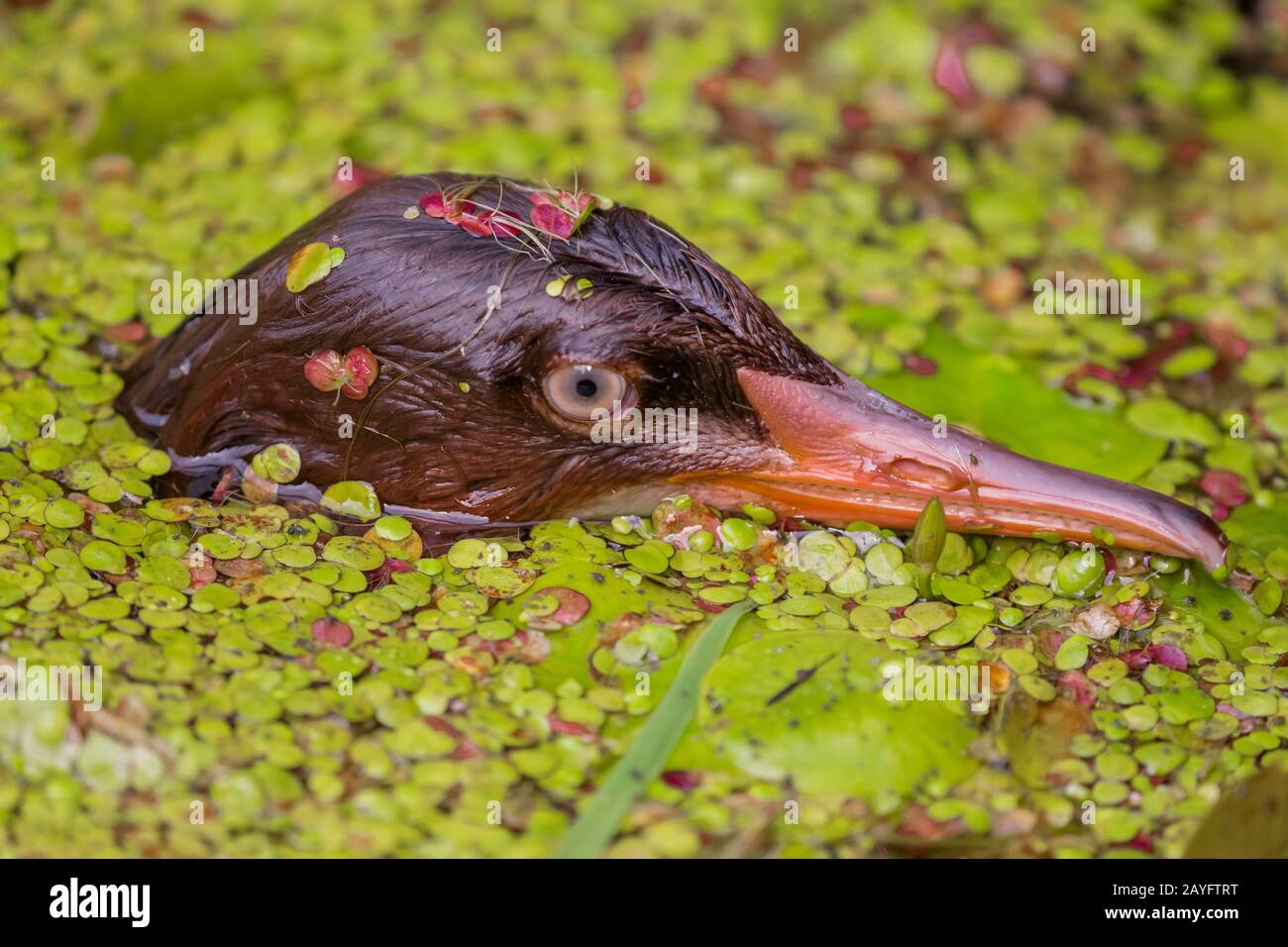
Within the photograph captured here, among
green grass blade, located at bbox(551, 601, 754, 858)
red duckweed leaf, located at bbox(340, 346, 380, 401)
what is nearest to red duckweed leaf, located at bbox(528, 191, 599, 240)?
red duckweed leaf, located at bbox(340, 346, 380, 401)

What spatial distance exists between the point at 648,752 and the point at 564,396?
98 centimetres

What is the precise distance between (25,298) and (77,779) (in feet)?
7.30

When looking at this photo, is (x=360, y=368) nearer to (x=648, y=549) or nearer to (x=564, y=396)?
(x=564, y=396)

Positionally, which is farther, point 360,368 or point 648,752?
point 360,368

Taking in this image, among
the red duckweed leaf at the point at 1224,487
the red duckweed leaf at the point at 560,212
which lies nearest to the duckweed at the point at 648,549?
the red duckweed leaf at the point at 1224,487

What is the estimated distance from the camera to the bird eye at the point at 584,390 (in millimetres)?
3893

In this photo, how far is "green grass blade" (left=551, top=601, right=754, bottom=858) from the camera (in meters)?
3.44

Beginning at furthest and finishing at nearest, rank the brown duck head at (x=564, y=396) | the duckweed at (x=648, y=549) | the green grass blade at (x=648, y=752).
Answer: the brown duck head at (x=564, y=396), the duckweed at (x=648, y=549), the green grass blade at (x=648, y=752)

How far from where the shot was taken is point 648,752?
365 centimetres

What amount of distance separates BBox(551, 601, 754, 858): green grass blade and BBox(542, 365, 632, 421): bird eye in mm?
685

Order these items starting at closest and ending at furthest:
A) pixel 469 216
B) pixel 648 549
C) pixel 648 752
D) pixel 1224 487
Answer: pixel 648 752 → pixel 469 216 → pixel 648 549 → pixel 1224 487

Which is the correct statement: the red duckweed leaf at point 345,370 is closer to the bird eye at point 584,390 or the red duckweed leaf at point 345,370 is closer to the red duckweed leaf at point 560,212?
the bird eye at point 584,390

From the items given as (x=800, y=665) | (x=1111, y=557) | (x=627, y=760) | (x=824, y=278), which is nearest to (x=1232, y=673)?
(x=1111, y=557)

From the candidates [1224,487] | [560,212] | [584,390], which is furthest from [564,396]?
[1224,487]
